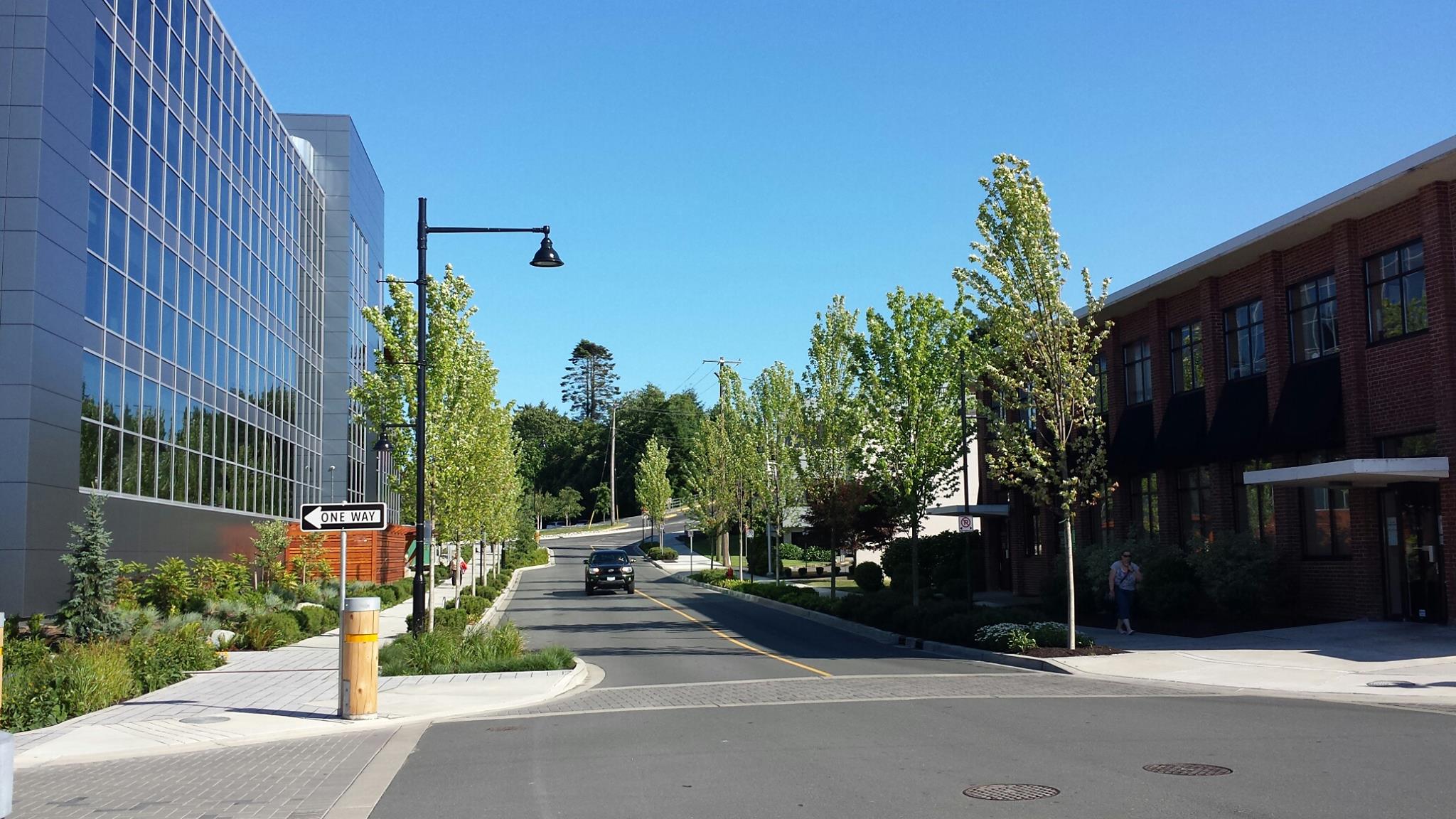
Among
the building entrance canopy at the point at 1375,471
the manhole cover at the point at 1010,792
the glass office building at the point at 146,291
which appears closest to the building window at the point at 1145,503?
the building entrance canopy at the point at 1375,471

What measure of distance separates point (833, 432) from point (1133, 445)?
842cm

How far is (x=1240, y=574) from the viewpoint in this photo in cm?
2483

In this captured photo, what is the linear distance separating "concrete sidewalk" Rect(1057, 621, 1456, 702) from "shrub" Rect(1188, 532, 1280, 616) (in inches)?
58.1

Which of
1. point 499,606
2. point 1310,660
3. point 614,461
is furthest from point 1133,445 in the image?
point 614,461

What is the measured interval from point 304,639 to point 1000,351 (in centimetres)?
1807

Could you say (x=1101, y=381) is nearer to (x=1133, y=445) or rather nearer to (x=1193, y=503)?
(x=1133, y=445)

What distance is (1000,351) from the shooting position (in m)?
22.6

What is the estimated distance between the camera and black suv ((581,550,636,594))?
157ft

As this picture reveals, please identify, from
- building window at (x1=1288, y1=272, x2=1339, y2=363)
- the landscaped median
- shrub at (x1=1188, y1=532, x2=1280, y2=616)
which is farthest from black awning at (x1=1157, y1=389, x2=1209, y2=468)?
the landscaped median

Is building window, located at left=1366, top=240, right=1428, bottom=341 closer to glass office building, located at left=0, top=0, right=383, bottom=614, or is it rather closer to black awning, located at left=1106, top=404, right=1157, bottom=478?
black awning, located at left=1106, top=404, right=1157, bottom=478

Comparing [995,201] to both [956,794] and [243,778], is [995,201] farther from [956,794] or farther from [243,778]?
[243,778]

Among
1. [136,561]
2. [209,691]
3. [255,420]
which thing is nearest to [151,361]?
[136,561]

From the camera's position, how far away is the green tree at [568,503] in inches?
4936

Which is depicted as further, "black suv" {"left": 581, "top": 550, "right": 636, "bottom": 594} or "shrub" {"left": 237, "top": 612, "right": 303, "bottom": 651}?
"black suv" {"left": 581, "top": 550, "right": 636, "bottom": 594}
